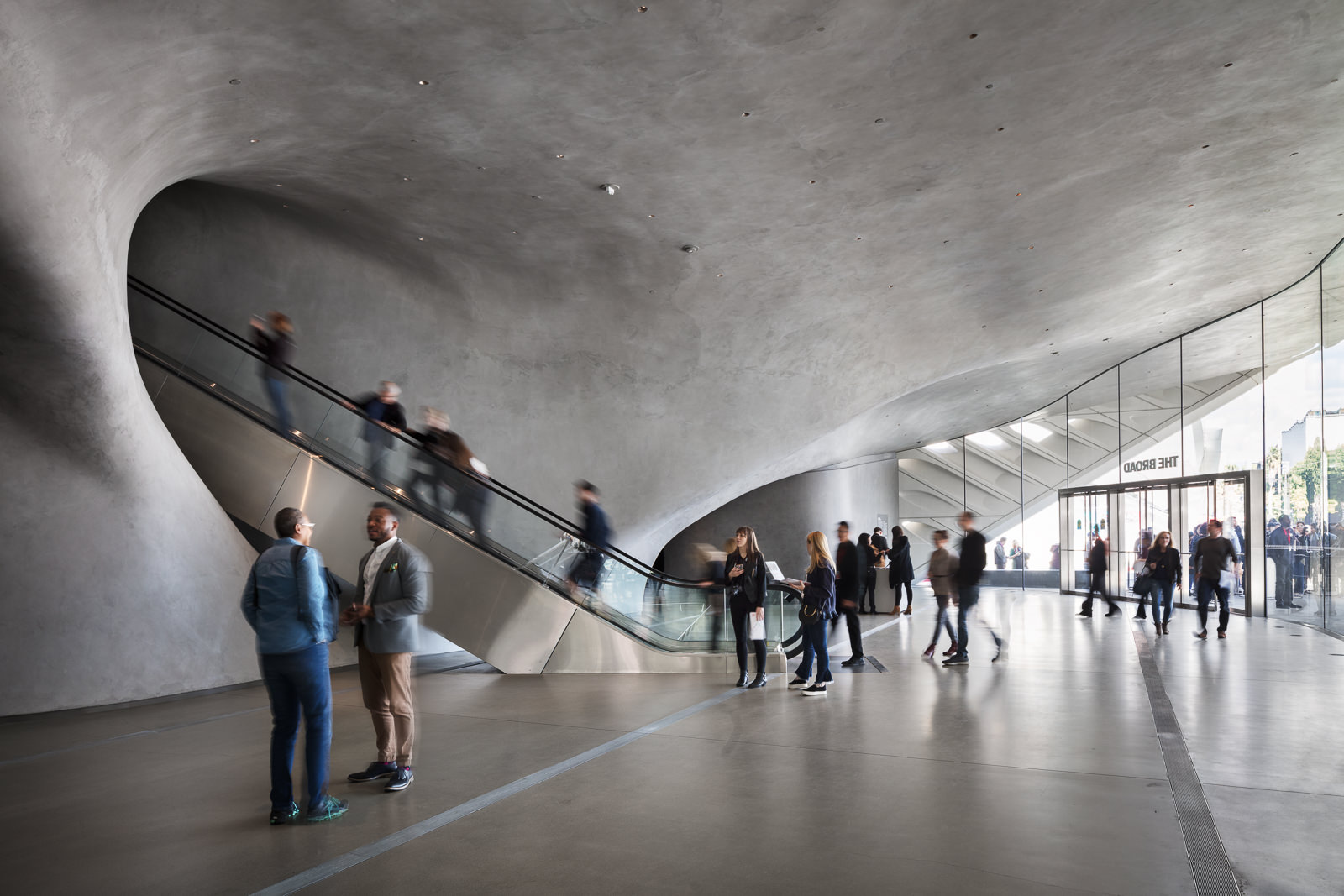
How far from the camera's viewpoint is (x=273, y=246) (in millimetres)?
12891

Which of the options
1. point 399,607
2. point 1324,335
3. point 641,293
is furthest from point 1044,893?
point 1324,335

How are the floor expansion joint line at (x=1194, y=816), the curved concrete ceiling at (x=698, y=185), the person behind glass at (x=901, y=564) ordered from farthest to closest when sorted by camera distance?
1. the person behind glass at (x=901, y=564)
2. the curved concrete ceiling at (x=698, y=185)
3. the floor expansion joint line at (x=1194, y=816)

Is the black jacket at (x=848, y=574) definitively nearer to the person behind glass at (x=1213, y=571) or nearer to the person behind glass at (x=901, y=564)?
the person behind glass at (x=1213, y=571)

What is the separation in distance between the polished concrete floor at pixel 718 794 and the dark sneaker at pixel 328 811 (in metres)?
0.08

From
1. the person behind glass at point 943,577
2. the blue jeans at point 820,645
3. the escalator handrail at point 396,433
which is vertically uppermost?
the escalator handrail at point 396,433

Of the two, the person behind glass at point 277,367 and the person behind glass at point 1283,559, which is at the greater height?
the person behind glass at point 277,367

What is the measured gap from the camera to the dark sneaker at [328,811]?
14.5 ft

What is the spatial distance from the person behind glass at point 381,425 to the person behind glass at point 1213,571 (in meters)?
11.2

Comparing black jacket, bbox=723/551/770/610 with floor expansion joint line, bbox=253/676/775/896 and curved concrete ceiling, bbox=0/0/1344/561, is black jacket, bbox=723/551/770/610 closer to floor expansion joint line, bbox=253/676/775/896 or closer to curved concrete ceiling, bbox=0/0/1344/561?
floor expansion joint line, bbox=253/676/775/896

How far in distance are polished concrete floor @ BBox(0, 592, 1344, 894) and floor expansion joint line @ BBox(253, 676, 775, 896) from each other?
4 centimetres

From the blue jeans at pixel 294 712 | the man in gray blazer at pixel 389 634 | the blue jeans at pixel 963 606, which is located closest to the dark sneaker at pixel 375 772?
the man in gray blazer at pixel 389 634

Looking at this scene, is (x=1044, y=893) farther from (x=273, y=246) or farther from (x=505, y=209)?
(x=273, y=246)

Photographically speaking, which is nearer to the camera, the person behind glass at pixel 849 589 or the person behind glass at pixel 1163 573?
the person behind glass at pixel 849 589

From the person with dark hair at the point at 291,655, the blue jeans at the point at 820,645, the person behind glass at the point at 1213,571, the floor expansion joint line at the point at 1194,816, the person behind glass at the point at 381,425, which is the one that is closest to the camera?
the floor expansion joint line at the point at 1194,816
